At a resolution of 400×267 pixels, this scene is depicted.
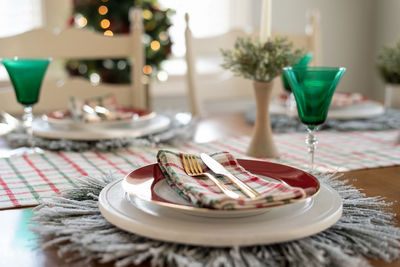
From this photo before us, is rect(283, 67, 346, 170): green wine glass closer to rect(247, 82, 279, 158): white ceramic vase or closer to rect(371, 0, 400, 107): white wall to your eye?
rect(247, 82, 279, 158): white ceramic vase

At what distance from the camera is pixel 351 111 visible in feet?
4.94

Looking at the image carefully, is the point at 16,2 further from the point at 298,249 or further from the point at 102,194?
the point at 298,249

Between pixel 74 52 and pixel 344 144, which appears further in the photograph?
pixel 74 52

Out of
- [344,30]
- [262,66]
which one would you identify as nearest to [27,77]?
[262,66]

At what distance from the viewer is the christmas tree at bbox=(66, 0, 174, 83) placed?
268 centimetres

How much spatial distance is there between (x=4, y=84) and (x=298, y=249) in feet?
9.24

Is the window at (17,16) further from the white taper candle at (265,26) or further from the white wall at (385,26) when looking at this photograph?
the white wall at (385,26)

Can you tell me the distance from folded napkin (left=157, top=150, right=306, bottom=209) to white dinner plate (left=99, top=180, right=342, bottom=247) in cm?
2

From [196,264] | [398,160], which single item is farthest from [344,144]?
[196,264]

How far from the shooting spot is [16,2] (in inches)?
122

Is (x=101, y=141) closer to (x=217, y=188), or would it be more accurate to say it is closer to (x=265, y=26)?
(x=265, y=26)

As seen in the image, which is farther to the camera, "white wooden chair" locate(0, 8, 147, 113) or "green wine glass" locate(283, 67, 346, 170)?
"white wooden chair" locate(0, 8, 147, 113)

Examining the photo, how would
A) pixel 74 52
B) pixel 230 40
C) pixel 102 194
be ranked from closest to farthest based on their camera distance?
pixel 102 194
pixel 74 52
pixel 230 40

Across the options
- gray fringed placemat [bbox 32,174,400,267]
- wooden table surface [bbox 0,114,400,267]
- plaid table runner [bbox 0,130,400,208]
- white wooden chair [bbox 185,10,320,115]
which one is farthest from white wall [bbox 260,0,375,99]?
gray fringed placemat [bbox 32,174,400,267]
